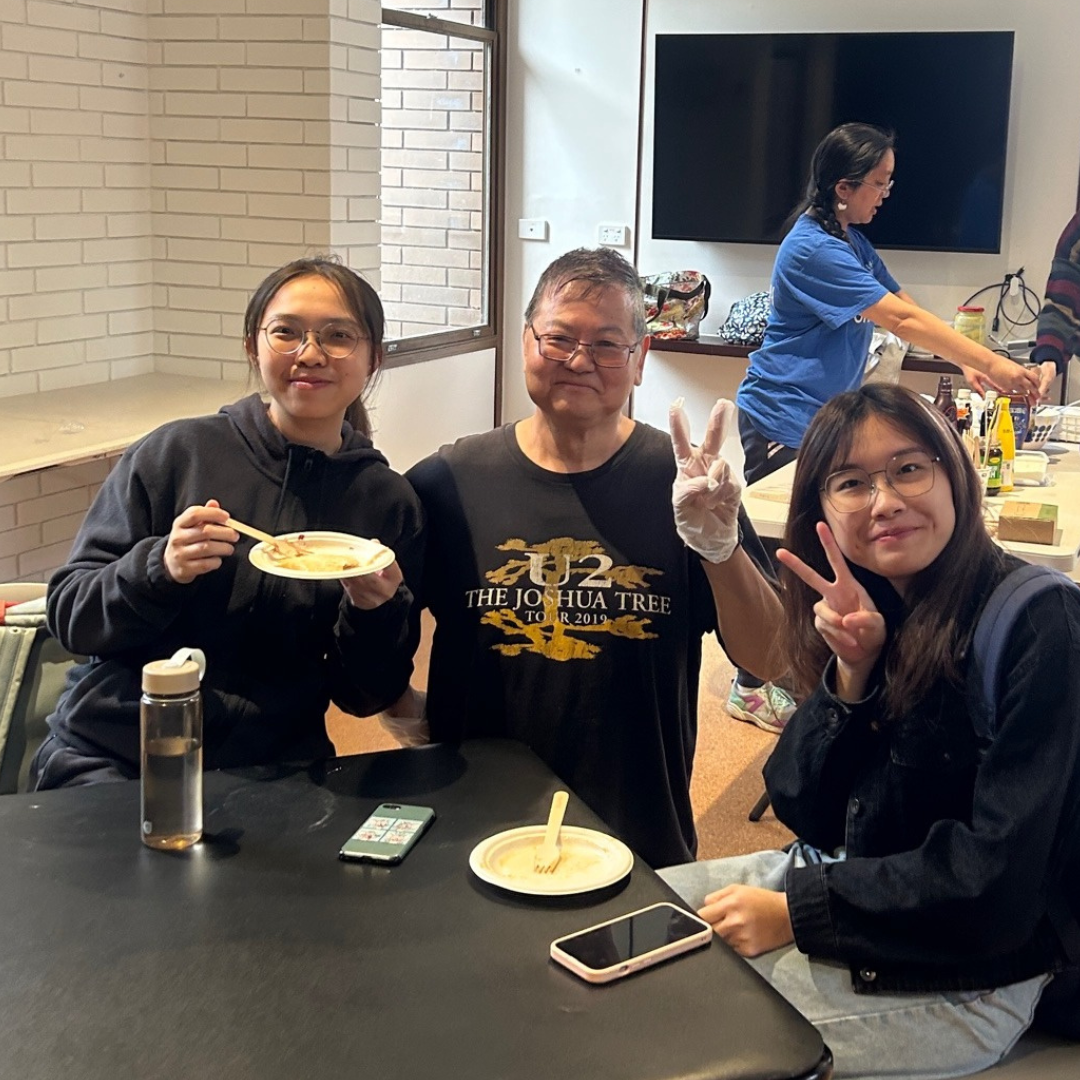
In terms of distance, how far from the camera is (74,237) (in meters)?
3.61

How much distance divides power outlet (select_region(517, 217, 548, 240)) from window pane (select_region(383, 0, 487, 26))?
790 millimetres

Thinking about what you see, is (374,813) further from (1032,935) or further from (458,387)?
(458,387)

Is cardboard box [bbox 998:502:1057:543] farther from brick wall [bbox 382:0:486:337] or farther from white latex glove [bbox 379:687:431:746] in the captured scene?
brick wall [bbox 382:0:486:337]

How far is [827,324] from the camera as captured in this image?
3.51 metres

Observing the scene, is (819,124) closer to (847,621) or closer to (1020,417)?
(1020,417)

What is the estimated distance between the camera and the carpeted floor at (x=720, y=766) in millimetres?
3020

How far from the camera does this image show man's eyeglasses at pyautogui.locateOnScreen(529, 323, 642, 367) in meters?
1.74

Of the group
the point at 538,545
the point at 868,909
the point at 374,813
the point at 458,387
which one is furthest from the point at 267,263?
the point at 868,909

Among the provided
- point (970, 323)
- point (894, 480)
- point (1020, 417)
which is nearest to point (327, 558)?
point (894, 480)

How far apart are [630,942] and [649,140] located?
4.48 metres

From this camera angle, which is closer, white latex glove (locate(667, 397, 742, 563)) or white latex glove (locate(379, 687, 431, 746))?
white latex glove (locate(667, 397, 742, 563))

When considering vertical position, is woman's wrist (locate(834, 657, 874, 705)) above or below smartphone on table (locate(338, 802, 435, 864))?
above

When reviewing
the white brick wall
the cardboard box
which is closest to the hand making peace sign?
the cardboard box

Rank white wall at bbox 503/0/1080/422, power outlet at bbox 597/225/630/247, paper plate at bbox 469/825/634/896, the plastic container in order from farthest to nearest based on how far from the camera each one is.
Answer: power outlet at bbox 597/225/630/247 < white wall at bbox 503/0/1080/422 < the plastic container < paper plate at bbox 469/825/634/896
